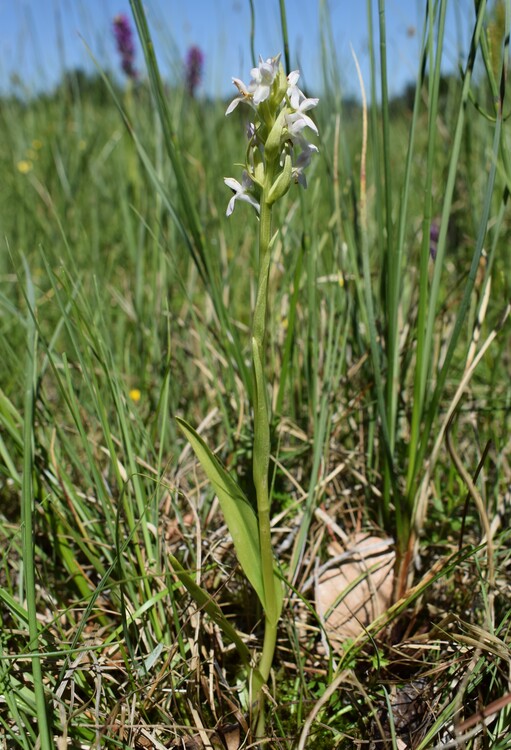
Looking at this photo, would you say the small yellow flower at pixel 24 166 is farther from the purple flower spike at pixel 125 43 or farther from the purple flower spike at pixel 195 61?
the purple flower spike at pixel 195 61

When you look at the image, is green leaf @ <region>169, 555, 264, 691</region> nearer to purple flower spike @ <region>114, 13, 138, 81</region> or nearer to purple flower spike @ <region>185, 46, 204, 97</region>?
purple flower spike @ <region>114, 13, 138, 81</region>

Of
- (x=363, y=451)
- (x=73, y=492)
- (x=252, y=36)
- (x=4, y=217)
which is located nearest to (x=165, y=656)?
(x=73, y=492)

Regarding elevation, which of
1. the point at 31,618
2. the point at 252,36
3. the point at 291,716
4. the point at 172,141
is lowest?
the point at 291,716

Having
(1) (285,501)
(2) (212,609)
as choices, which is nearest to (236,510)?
(2) (212,609)

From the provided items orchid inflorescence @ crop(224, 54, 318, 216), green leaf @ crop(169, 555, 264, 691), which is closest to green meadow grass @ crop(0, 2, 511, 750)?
green leaf @ crop(169, 555, 264, 691)

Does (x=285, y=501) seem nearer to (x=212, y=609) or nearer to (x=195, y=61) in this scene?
(x=212, y=609)

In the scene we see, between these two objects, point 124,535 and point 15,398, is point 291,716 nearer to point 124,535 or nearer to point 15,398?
point 124,535

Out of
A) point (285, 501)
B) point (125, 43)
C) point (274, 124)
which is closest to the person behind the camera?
point (274, 124)
